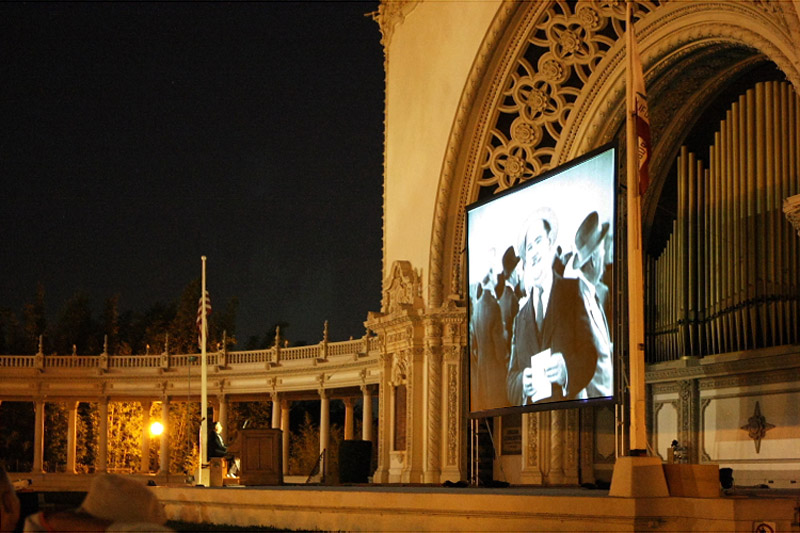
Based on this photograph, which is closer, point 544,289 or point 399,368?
point 544,289

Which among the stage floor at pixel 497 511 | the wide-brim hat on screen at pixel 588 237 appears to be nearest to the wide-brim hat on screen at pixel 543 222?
the wide-brim hat on screen at pixel 588 237

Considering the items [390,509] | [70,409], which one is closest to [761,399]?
[390,509]

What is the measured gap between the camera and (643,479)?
38.4 ft

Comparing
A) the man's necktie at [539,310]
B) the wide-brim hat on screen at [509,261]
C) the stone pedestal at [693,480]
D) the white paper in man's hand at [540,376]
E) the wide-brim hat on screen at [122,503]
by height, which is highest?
the wide-brim hat on screen at [509,261]

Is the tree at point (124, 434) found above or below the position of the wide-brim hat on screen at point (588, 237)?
below

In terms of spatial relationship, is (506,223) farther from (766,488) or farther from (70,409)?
(70,409)

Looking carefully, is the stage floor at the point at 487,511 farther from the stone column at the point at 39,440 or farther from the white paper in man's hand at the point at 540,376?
the stone column at the point at 39,440

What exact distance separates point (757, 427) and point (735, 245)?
10.2 feet

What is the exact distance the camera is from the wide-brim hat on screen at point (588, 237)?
17281mm

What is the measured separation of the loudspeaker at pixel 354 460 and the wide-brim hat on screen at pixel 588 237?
985cm

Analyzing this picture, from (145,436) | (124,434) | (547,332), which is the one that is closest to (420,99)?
(547,332)

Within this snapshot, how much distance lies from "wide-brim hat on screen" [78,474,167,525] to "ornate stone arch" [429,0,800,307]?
12811mm

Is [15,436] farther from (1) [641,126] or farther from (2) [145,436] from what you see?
(1) [641,126]

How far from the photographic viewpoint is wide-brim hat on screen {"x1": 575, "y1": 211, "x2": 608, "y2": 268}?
17.3 meters
